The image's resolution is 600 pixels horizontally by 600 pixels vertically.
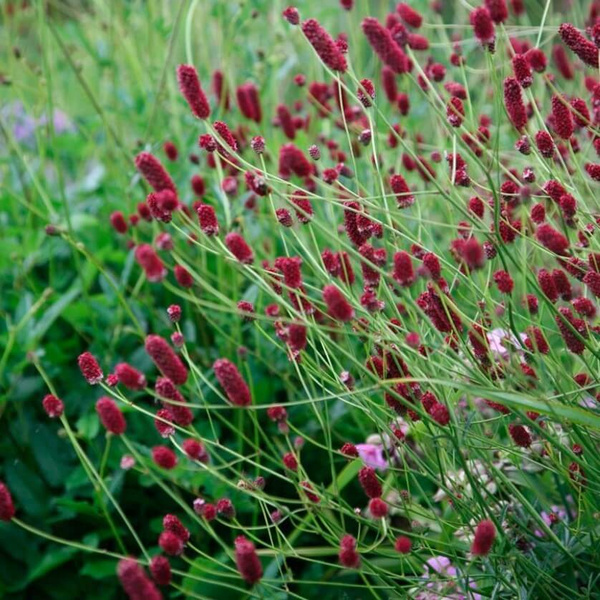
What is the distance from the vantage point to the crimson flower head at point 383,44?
1224 millimetres

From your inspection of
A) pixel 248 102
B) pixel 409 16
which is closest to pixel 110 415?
pixel 409 16

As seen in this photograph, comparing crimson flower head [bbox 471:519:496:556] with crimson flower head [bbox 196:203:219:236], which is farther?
crimson flower head [bbox 196:203:219:236]

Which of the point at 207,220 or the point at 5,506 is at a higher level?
the point at 207,220

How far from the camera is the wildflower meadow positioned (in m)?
1.19

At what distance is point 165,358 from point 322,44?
46 cm

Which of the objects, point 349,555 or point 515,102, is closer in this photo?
point 349,555

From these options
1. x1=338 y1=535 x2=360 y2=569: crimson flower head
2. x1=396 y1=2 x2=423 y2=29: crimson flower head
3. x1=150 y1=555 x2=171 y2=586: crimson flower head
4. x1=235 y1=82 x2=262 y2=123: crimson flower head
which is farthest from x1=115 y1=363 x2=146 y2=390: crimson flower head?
x1=235 y1=82 x2=262 y2=123: crimson flower head

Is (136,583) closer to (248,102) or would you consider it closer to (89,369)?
(89,369)

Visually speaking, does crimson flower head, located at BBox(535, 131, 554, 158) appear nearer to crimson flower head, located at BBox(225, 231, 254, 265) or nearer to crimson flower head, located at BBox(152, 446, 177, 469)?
crimson flower head, located at BBox(225, 231, 254, 265)

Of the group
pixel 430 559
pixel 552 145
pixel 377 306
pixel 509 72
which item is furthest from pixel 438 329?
pixel 509 72

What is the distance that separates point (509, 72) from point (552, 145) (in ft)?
3.88

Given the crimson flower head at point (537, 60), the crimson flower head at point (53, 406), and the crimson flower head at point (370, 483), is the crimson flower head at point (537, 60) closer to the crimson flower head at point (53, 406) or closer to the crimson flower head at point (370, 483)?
the crimson flower head at point (370, 483)

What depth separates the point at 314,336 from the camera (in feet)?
5.28

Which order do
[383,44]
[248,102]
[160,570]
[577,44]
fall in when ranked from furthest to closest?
1. [248,102]
2. [577,44]
3. [383,44]
4. [160,570]
